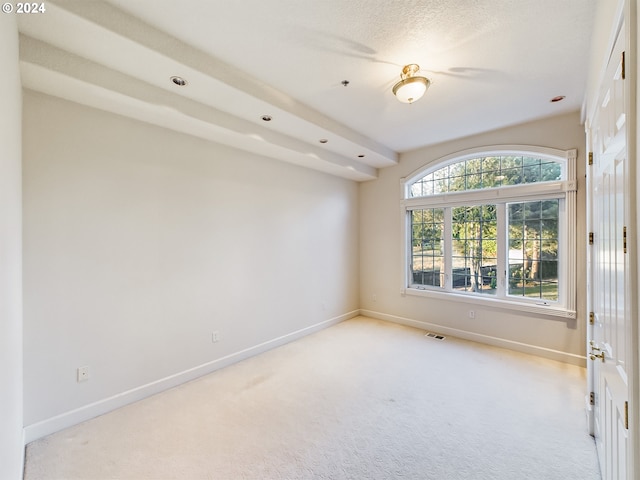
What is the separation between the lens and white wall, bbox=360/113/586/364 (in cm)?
327

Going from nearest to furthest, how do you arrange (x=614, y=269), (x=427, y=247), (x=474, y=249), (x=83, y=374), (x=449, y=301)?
(x=614, y=269), (x=83, y=374), (x=474, y=249), (x=449, y=301), (x=427, y=247)

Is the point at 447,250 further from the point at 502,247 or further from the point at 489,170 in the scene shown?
the point at 489,170

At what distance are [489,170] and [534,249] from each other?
120 cm

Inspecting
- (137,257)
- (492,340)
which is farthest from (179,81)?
(492,340)

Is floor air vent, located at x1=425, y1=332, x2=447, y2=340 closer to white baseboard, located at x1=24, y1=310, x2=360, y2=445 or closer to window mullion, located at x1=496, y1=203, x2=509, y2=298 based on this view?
window mullion, located at x1=496, y1=203, x2=509, y2=298

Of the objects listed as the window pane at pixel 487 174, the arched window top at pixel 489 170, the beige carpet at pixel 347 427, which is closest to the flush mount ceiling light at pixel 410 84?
the arched window top at pixel 489 170

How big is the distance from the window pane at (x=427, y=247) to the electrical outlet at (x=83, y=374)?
4236mm

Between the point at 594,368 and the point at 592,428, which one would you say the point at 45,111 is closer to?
the point at 594,368

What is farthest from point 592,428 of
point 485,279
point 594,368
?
point 485,279

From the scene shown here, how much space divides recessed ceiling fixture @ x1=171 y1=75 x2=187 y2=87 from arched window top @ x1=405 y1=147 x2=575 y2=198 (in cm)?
341

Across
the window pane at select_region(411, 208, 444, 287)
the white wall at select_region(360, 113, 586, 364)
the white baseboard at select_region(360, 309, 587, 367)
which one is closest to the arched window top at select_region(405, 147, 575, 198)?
the white wall at select_region(360, 113, 586, 364)

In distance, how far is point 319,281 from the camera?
451 cm

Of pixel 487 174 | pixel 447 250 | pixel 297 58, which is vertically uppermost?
pixel 297 58

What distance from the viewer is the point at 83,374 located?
2.32m
